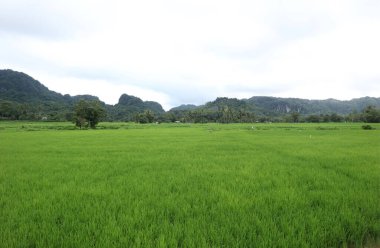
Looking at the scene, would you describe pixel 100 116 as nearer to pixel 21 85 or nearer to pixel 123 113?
pixel 123 113

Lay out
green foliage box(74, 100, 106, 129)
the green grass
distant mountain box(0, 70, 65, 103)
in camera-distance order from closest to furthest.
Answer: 1. the green grass
2. green foliage box(74, 100, 106, 129)
3. distant mountain box(0, 70, 65, 103)

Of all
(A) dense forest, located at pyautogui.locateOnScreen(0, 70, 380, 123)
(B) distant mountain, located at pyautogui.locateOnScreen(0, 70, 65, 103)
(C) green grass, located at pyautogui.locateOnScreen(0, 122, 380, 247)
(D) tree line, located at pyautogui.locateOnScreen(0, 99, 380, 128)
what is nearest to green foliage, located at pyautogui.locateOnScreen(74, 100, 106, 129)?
(D) tree line, located at pyautogui.locateOnScreen(0, 99, 380, 128)

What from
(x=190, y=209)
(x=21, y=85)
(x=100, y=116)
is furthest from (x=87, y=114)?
(x=21, y=85)

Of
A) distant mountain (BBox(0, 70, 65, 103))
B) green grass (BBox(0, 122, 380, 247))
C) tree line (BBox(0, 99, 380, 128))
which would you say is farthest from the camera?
distant mountain (BBox(0, 70, 65, 103))

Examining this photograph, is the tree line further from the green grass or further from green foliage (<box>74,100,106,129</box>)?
the green grass

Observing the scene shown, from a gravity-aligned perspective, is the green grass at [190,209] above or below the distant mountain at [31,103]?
below

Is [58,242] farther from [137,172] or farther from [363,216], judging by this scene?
[363,216]

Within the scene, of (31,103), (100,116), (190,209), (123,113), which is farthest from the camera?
(123,113)

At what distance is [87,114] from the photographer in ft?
169

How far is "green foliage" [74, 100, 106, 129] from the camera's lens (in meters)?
50.2

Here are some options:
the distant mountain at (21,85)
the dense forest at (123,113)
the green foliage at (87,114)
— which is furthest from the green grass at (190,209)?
the distant mountain at (21,85)

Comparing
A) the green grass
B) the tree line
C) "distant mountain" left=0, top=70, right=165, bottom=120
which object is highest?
"distant mountain" left=0, top=70, right=165, bottom=120

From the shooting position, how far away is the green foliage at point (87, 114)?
1978 inches

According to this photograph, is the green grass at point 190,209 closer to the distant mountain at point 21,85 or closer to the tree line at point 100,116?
the tree line at point 100,116
